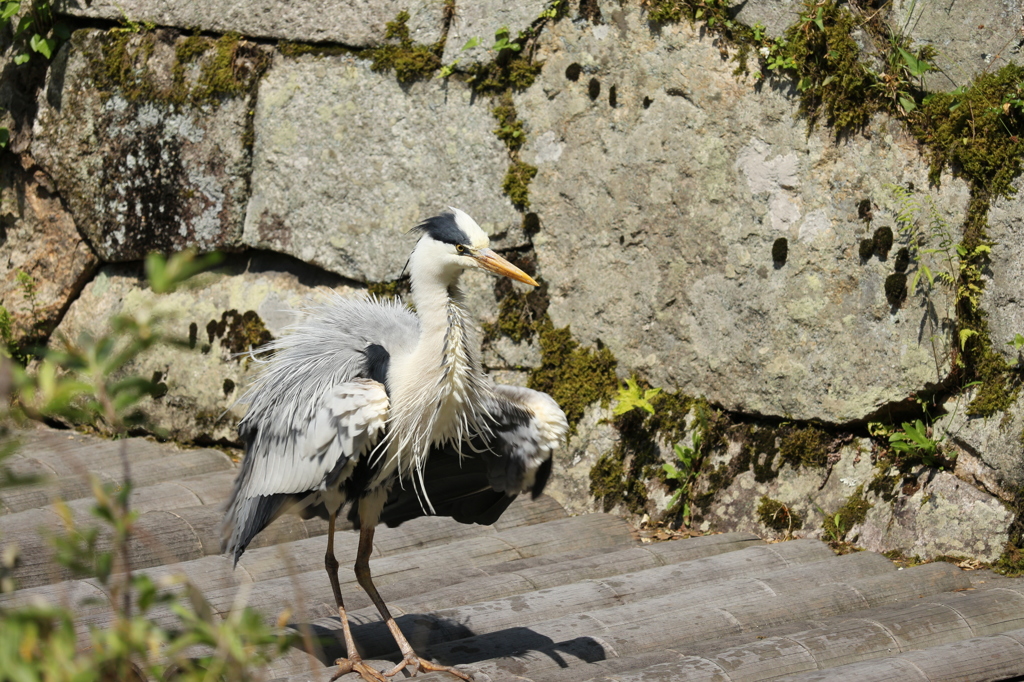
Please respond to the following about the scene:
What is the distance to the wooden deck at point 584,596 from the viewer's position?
3035 mm

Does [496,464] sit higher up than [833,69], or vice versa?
[833,69]

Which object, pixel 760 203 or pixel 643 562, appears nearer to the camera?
pixel 643 562

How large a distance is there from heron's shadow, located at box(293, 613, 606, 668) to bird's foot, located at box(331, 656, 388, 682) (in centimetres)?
9

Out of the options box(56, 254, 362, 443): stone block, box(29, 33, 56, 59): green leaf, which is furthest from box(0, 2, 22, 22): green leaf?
box(56, 254, 362, 443): stone block

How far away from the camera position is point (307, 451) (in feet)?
10.7

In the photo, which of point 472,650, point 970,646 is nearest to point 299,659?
point 472,650

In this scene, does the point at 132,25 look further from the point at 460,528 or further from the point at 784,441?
the point at 784,441

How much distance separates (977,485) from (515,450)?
82.6 inches

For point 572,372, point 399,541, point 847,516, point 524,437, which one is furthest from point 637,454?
point 524,437

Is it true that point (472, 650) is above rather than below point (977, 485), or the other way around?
below

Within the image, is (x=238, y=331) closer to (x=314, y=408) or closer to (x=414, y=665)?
(x=314, y=408)

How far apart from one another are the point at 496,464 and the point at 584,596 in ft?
1.94

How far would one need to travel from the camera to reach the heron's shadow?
10.6ft

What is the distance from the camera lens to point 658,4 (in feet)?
15.9
